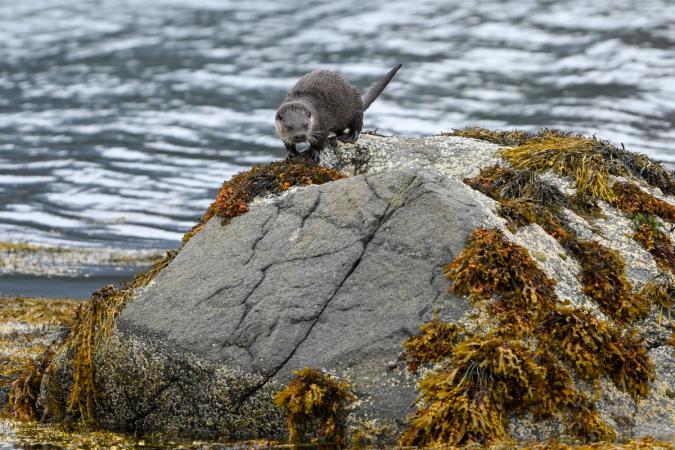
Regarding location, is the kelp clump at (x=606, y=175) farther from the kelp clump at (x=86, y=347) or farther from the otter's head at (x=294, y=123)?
the kelp clump at (x=86, y=347)

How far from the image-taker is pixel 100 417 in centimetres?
623

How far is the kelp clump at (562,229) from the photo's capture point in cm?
609

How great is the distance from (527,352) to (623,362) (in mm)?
593

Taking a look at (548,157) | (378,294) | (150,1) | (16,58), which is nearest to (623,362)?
(378,294)

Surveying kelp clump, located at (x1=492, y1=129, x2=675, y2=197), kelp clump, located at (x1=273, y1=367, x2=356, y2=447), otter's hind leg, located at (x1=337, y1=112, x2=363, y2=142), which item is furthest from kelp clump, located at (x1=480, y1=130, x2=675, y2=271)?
kelp clump, located at (x1=273, y1=367, x2=356, y2=447)

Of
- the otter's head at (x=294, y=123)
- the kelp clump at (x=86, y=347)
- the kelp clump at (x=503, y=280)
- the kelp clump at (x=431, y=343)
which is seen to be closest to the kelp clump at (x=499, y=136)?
the otter's head at (x=294, y=123)

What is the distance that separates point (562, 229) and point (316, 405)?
2.13 meters

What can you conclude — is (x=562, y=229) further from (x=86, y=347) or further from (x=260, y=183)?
(x=86, y=347)

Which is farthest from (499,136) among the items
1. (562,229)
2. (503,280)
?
(503,280)

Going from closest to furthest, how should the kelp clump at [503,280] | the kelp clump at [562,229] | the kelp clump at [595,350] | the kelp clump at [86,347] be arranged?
the kelp clump at [595,350] → the kelp clump at [503,280] → the kelp clump at [562,229] → the kelp clump at [86,347]

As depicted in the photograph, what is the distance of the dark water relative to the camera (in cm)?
1548

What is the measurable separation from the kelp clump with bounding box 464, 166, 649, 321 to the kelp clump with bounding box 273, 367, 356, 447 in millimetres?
1611

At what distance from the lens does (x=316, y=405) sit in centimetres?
550

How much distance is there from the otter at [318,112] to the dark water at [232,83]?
17.8 feet
